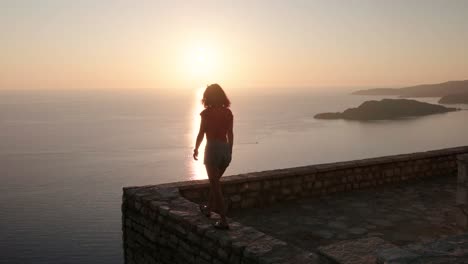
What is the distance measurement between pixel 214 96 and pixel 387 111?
160590 millimetres

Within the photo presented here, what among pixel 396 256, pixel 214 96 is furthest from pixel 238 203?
pixel 396 256

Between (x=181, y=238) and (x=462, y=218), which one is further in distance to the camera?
(x=462, y=218)

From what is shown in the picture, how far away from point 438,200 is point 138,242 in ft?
19.4

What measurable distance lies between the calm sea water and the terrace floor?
129ft

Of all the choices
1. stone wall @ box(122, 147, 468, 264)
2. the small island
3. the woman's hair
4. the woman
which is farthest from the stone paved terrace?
the small island

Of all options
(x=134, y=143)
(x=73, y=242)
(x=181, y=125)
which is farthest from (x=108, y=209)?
(x=181, y=125)

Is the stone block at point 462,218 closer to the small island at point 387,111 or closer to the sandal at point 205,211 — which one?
the sandal at point 205,211

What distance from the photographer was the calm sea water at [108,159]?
157ft

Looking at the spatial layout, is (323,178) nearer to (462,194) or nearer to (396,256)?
(462,194)

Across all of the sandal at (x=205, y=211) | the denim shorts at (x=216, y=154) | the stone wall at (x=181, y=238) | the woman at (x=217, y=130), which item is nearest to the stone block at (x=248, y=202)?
the stone wall at (x=181, y=238)

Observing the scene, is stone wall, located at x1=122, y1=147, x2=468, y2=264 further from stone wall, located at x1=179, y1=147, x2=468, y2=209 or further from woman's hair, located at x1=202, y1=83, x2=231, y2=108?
woman's hair, located at x1=202, y1=83, x2=231, y2=108

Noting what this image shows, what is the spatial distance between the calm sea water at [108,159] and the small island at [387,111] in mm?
10788

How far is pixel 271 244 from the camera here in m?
5.05

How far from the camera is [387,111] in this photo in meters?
156
